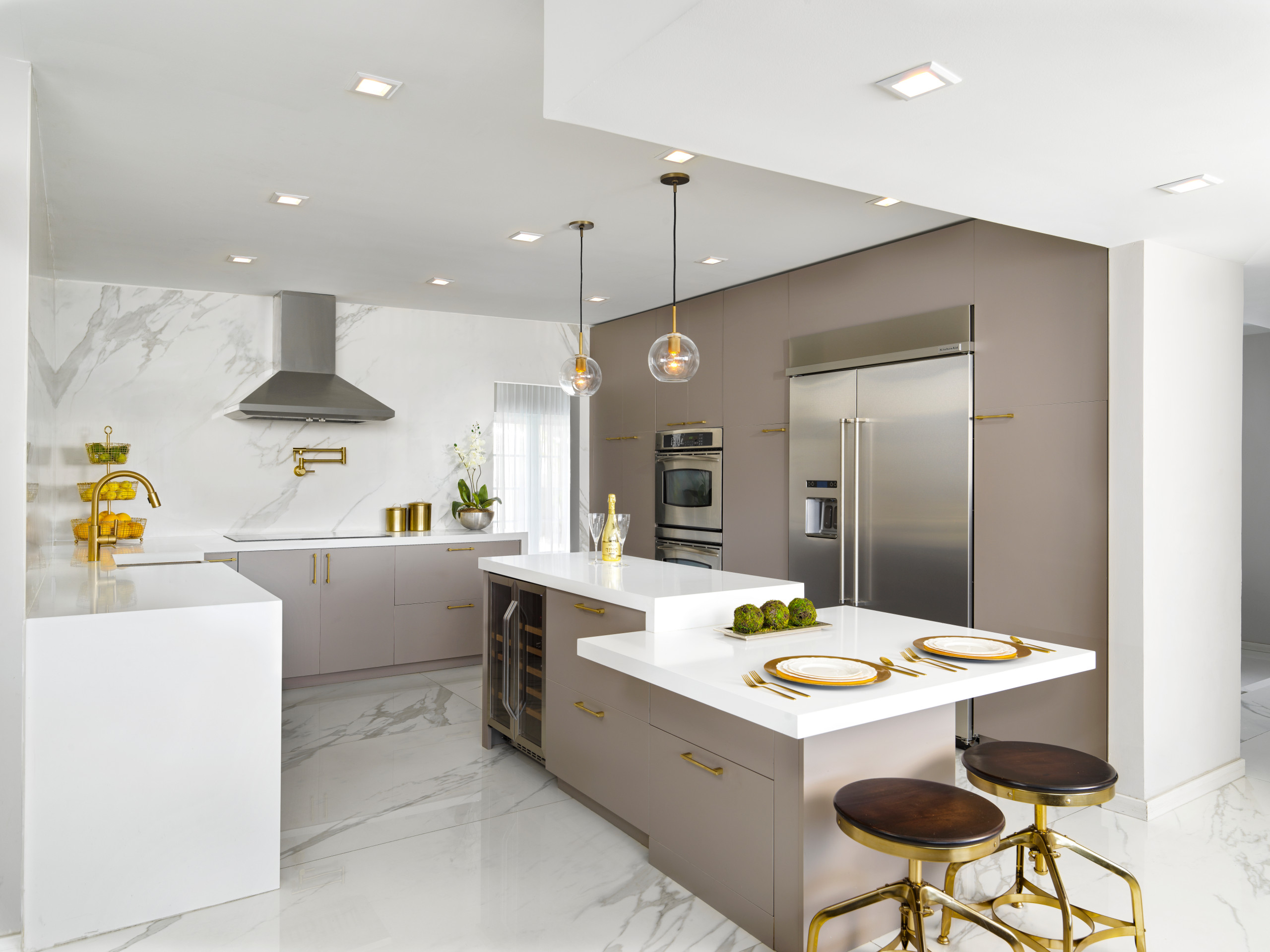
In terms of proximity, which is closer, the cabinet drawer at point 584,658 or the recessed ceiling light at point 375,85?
the recessed ceiling light at point 375,85

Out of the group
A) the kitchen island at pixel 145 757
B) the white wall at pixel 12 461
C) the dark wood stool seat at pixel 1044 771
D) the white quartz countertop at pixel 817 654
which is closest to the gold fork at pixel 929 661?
the white quartz countertop at pixel 817 654

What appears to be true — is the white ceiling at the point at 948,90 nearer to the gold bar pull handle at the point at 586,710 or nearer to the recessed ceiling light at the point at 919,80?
the recessed ceiling light at the point at 919,80

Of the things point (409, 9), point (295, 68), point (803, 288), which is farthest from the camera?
point (803, 288)

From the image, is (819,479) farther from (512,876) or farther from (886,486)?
(512,876)

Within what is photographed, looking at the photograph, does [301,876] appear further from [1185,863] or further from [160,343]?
[160,343]

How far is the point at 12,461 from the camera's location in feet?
6.92

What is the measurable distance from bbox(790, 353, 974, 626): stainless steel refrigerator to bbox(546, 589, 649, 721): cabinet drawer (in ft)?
5.35

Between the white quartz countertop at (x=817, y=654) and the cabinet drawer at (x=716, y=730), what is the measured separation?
151 mm

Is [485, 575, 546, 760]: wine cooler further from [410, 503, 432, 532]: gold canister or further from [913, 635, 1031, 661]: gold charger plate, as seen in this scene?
[410, 503, 432, 532]: gold canister

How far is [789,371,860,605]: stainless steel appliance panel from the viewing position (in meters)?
4.09

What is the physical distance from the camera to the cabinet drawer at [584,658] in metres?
2.61

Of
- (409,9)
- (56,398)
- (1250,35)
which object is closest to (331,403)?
(56,398)

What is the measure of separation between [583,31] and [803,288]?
2.88 meters

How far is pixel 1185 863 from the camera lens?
2557 mm
